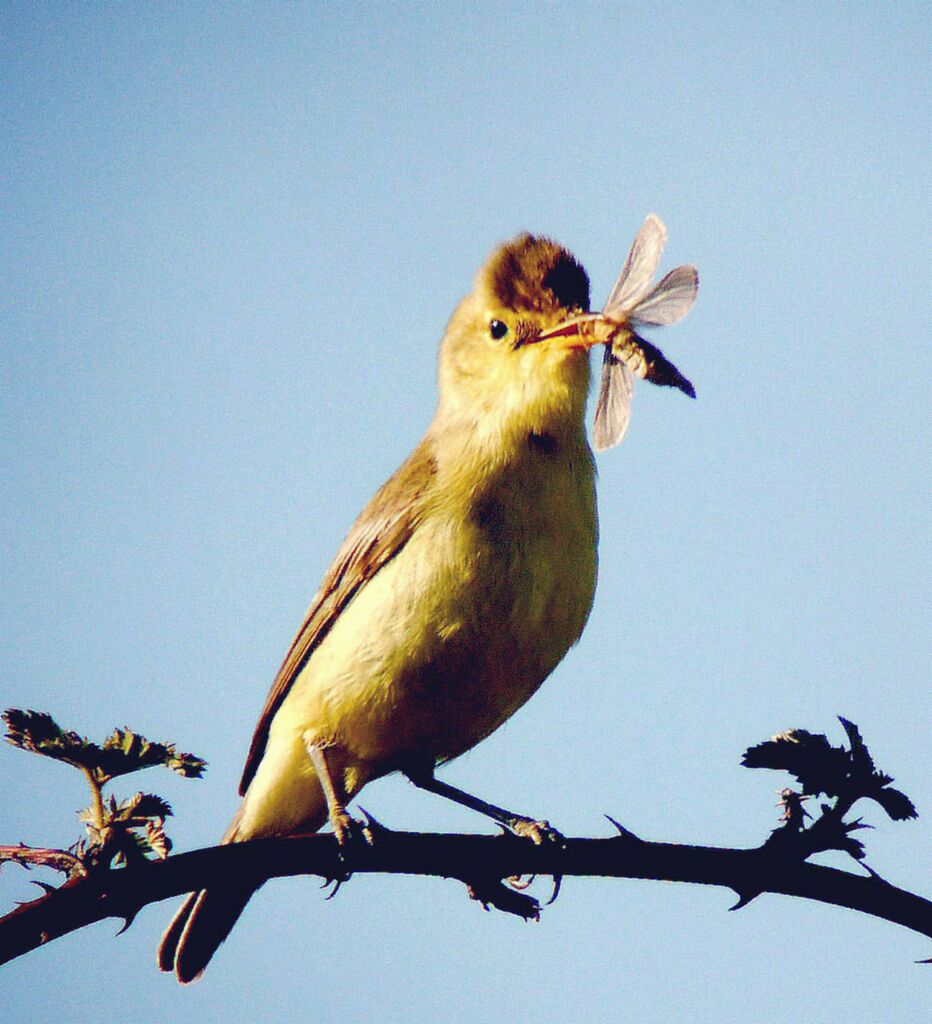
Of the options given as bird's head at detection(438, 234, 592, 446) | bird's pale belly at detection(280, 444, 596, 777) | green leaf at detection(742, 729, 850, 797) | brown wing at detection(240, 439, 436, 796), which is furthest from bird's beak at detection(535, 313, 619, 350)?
green leaf at detection(742, 729, 850, 797)

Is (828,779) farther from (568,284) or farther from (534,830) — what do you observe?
(568,284)

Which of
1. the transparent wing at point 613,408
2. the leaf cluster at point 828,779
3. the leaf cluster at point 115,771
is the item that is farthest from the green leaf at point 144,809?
the transparent wing at point 613,408

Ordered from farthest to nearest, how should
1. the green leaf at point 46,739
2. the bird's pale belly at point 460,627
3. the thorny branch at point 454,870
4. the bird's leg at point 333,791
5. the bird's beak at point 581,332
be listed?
the bird's leg at point 333,791
the bird's pale belly at point 460,627
the bird's beak at point 581,332
the green leaf at point 46,739
the thorny branch at point 454,870

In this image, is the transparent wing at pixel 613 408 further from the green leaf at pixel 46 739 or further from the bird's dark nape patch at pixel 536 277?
the green leaf at pixel 46 739

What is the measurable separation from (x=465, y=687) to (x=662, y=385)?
142 centimetres

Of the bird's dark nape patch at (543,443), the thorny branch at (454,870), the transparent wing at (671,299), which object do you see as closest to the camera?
the thorny branch at (454,870)

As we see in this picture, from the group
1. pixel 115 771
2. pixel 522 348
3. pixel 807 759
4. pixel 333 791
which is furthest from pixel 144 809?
pixel 522 348

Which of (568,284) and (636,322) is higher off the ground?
(568,284)

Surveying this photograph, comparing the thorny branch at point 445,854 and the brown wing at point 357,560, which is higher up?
the brown wing at point 357,560

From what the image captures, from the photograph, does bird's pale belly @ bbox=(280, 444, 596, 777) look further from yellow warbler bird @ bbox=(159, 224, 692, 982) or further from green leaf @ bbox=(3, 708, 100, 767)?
green leaf @ bbox=(3, 708, 100, 767)

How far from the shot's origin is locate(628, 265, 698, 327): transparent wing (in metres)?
3.15

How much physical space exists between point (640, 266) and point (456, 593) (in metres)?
1.26

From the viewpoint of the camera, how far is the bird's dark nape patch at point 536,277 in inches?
184

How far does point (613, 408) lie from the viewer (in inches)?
137
